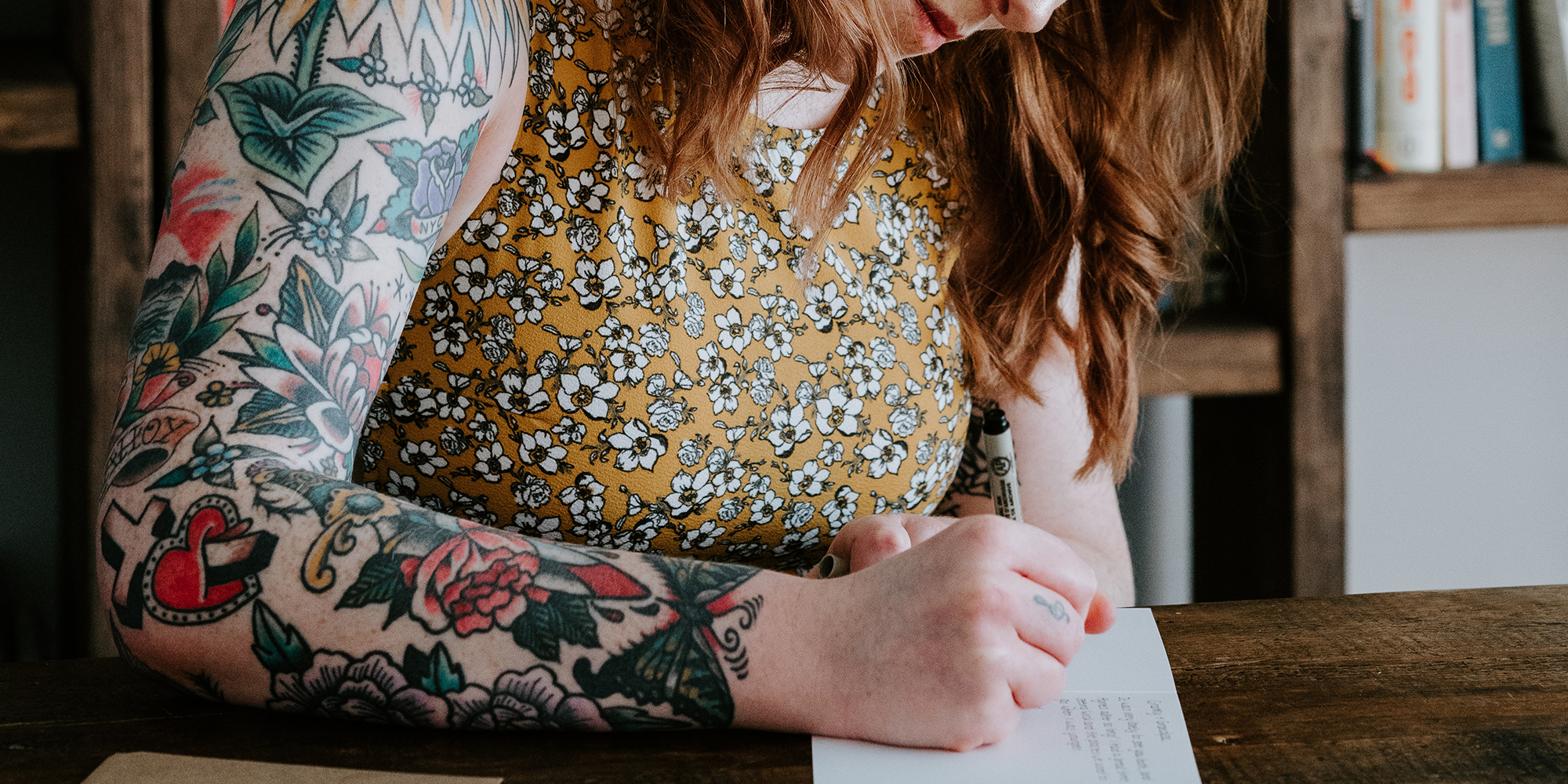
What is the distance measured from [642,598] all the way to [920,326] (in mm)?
532

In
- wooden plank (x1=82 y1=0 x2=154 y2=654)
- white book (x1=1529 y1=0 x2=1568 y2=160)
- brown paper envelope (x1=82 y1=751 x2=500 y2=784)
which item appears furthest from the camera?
white book (x1=1529 y1=0 x2=1568 y2=160)

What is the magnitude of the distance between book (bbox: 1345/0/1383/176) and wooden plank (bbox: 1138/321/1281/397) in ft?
0.78

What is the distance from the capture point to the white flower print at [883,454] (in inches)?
39.8

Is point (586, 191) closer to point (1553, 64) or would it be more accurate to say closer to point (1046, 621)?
point (1046, 621)

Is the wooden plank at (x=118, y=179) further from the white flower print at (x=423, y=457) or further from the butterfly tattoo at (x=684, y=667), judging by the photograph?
the butterfly tattoo at (x=684, y=667)

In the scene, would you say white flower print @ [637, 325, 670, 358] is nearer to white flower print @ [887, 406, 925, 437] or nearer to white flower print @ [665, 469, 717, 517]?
white flower print @ [665, 469, 717, 517]

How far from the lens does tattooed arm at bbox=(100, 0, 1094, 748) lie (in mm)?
573

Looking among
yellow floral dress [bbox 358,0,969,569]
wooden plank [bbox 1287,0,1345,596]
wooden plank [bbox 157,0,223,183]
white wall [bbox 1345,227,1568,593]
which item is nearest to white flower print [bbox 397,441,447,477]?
yellow floral dress [bbox 358,0,969,569]

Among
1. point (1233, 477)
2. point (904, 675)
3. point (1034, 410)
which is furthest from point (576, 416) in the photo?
point (1233, 477)

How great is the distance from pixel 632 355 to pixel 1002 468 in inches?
11.4

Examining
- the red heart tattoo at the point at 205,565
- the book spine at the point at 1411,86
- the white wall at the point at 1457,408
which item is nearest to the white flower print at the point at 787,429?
the red heart tattoo at the point at 205,565

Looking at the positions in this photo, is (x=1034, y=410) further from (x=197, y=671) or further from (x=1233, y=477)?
(x=197, y=671)

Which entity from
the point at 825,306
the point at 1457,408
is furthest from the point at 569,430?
the point at 1457,408

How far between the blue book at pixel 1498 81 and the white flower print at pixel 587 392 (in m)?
1.20
